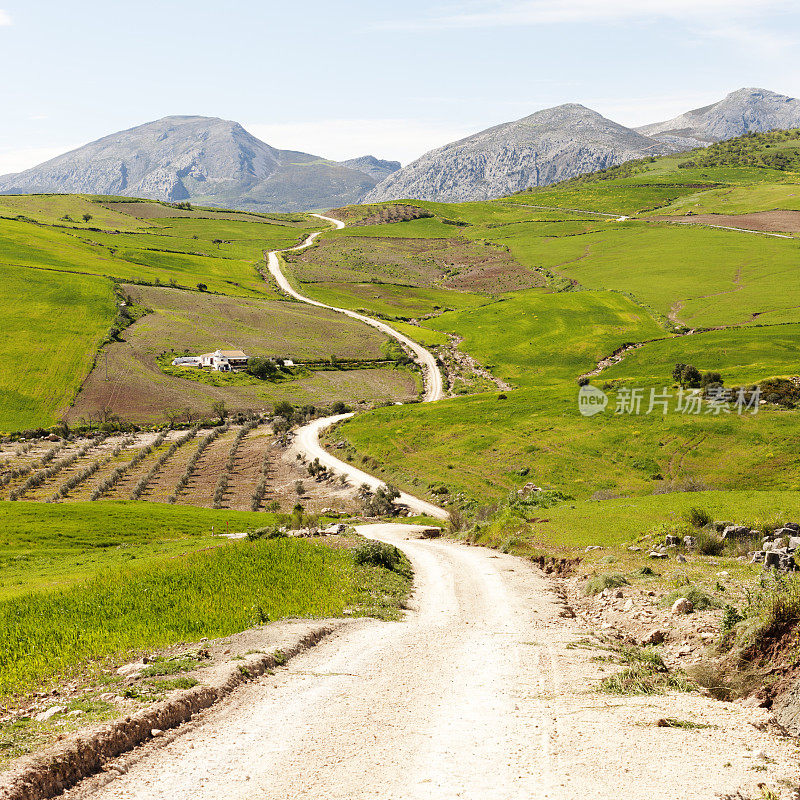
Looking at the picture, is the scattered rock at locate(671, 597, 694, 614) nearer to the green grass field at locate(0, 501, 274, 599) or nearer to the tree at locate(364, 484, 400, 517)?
the green grass field at locate(0, 501, 274, 599)

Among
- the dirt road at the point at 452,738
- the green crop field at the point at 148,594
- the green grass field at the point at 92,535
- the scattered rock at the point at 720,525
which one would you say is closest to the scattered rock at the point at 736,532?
the scattered rock at the point at 720,525

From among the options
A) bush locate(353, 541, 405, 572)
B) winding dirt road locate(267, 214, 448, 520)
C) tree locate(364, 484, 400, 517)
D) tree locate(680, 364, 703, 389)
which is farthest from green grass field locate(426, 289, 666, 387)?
bush locate(353, 541, 405, 572)

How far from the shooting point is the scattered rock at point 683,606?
18.8 meters

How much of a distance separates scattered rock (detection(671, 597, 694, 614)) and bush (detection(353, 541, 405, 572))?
14.5 metres

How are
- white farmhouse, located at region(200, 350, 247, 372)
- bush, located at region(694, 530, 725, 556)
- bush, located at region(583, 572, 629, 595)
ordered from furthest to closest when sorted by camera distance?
1. white farmhouse, located at region(200, 350, 247, 372)
2. bush, located at region(694, 530, 725, 556)
3. bush, located at region(583, 572, 629, 595)

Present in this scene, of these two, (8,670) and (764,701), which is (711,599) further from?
(8,670)

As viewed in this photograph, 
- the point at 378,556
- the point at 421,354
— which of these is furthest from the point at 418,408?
the point at 378,556

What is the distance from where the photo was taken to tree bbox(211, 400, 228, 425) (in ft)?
397

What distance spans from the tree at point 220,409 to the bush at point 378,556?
307 feet

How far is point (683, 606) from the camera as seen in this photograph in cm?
1889

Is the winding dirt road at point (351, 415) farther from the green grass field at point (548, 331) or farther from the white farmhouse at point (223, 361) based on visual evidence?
the white farmhouse at point (223, 361)

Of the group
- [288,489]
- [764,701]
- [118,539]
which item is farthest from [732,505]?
[288,489]

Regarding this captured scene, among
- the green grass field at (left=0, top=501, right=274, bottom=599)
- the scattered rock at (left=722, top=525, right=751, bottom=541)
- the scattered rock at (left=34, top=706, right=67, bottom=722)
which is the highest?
the scattered rock at (left=34, top=706, right=67, bottom=722)

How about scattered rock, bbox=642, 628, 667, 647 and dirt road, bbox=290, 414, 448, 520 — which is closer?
scattered rock, bbox=642, 628, 667, 647
